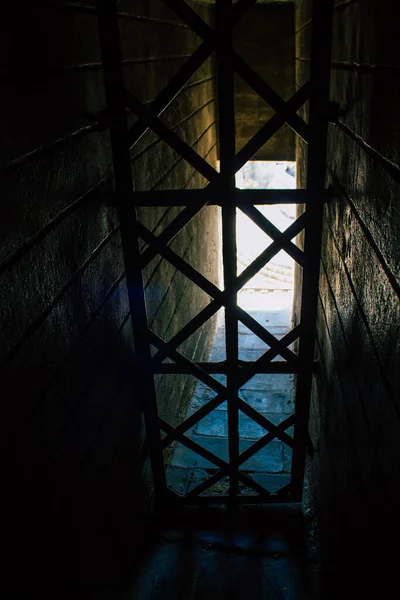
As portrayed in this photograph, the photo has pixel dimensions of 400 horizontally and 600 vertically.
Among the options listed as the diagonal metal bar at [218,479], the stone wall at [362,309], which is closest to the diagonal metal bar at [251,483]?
the diagonal metal bar at [218,479]

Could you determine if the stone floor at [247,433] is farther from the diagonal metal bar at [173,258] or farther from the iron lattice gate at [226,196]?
the diagonal metal bar at [173,258]

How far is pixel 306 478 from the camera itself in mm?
4949

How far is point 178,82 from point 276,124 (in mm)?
637

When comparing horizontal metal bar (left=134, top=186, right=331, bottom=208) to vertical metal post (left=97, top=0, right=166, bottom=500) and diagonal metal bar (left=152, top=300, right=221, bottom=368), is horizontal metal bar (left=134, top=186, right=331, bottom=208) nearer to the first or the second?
vertical metal post (left=97, top=0, right=166, bottom=500)

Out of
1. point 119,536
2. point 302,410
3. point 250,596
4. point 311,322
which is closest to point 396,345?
point 311,322

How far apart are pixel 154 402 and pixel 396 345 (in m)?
2.58

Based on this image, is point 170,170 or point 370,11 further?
point 170,170

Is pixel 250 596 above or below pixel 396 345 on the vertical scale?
below

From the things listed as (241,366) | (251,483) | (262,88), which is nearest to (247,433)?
(251,483)

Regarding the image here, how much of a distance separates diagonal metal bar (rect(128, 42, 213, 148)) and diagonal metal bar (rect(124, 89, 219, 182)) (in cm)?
4

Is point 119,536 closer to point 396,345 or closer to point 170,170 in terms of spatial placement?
point 396,345

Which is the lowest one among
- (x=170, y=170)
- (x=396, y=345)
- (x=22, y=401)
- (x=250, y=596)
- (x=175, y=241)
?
(x=250, y=596)

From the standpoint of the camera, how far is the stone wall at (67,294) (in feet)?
6.19

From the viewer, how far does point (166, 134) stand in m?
3.08
